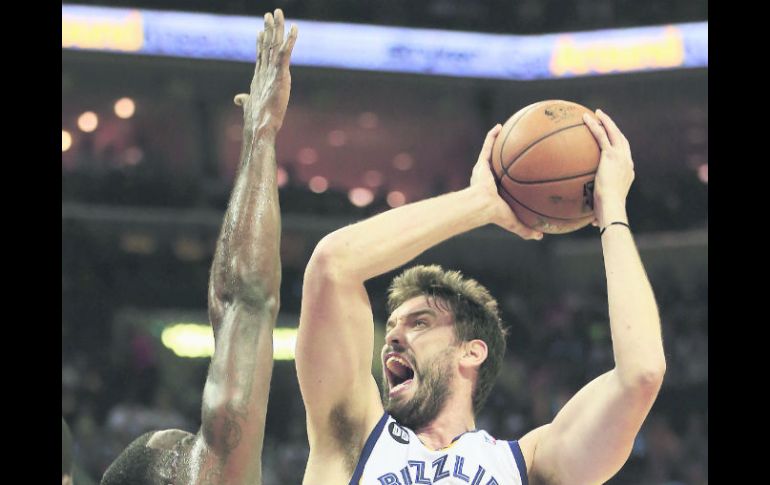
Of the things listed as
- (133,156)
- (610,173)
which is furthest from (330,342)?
(133,156)

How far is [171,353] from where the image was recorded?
15.2 meters

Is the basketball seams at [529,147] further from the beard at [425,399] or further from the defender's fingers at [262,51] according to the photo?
the defender's fingers at [262,51]

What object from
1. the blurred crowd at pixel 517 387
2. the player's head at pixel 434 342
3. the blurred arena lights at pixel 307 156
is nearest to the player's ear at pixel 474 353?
the player's head at pixel 434 342

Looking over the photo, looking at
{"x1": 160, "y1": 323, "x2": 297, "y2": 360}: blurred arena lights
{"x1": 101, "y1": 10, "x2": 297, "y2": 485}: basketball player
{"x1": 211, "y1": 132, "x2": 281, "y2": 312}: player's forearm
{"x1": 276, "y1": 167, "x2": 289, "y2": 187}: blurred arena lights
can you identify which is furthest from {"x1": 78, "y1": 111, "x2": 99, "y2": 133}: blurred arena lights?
{"x1": 211, "y1": 132, "x2": 281, "y2": 312}: player's forearm

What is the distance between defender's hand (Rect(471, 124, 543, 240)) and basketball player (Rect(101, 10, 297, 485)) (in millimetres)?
856

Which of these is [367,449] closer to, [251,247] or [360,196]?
[251,247]

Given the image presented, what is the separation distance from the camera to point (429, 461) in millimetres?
3721

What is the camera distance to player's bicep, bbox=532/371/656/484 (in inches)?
143

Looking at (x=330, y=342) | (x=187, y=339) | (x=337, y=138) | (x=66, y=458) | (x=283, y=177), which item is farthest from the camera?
(x=337, y=138)

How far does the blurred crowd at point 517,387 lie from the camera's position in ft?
41.6

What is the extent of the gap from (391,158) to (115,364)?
587 centimetres

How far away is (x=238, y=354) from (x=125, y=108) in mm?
14608
